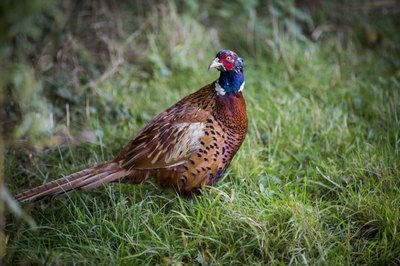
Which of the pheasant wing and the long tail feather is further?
the pheasant wing

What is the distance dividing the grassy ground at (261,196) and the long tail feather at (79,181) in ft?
0.37

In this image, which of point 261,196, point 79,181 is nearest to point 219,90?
point 261,196

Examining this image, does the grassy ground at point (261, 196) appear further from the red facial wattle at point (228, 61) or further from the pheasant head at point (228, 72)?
the red facial wattle at point (228, 61)

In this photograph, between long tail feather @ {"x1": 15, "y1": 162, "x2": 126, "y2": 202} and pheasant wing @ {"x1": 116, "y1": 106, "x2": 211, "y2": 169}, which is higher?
pheasant wing @ {"x1": 116, "y1": 106, "x2": 211, "y2": 169}

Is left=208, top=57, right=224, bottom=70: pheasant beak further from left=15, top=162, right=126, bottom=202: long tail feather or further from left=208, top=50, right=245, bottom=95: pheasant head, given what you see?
left=15, top=162, right=126, bottom=202: long tail feather

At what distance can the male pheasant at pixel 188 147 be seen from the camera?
337 centimetres

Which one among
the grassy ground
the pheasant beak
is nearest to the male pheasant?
the pheasant beak

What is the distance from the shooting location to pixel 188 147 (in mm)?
3377

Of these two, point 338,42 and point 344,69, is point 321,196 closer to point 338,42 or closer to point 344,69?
point 344,69

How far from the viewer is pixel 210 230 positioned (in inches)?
122

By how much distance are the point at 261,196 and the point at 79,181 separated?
3.70 feet

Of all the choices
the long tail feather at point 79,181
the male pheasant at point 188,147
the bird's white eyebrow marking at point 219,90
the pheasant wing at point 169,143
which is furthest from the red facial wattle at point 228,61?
the long tail feather at point 79,181

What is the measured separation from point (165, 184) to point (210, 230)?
1.66 feet

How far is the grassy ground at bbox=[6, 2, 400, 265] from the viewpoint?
9.77 ft
